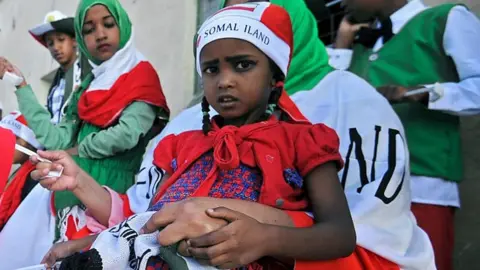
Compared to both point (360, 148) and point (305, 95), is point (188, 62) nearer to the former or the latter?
point (305, 95)

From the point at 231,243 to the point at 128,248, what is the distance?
277mm

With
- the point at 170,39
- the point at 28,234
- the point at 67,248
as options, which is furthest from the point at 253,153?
the point at 170,39

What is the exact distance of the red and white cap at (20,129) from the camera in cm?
321

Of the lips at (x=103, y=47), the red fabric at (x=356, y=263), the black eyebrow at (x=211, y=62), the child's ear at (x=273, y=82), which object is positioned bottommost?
the red fabric at (x=356, y=263)

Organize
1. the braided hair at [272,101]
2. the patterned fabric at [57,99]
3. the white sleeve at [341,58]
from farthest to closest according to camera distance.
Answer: the patterned fabric at [57,99] < the white sleeve at [341,58] < the braided hair at [272,101]

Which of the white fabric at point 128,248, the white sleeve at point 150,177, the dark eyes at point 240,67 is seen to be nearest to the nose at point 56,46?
the white sleeve at point 150,177

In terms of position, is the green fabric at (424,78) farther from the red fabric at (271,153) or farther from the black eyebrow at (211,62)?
the black eyebrow at (211,62)

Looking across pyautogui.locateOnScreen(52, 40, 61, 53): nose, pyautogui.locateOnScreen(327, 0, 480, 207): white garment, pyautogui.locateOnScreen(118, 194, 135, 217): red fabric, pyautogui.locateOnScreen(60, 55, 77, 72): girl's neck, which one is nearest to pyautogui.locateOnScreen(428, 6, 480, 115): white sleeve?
pyautogui.locateOnScreen(327, 0, 480, 207): white garment

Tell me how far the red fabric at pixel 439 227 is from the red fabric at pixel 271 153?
87 centimetres

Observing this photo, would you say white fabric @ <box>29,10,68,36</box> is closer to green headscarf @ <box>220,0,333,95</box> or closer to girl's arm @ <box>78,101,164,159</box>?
girl's arm @ <box>78,101,164,159</box>

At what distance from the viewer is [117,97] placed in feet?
9.29

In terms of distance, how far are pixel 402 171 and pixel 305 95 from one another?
497 mm

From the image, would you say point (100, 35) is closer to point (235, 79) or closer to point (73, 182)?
point (73, 182)

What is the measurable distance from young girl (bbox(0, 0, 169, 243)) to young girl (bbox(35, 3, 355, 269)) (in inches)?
26.5
